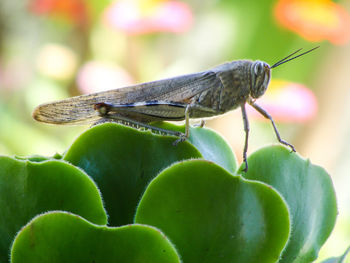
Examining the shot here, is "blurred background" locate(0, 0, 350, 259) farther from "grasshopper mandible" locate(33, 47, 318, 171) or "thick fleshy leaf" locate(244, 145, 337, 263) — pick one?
"thick fleshy leaf" locate(244, 145, 337, 263)

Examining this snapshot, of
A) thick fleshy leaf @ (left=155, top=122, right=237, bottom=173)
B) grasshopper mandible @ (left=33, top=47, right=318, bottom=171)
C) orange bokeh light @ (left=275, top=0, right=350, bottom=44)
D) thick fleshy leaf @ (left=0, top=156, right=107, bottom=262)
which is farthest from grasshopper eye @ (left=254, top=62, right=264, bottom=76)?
orange bokeh light @ (left=275, top=0, right=350, bottom=44)

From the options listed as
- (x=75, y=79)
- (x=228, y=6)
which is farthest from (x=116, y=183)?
(x=228, y=6)

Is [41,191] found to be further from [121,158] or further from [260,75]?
[260,75]

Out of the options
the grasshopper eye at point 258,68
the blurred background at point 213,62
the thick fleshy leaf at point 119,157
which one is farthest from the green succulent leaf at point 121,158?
the blurred background at point 213,62

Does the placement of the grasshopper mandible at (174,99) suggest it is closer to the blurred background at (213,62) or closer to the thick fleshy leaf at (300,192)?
the thick fleshy leaf at (300,192)

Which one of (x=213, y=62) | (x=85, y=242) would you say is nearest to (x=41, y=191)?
(x=85, y=242)
